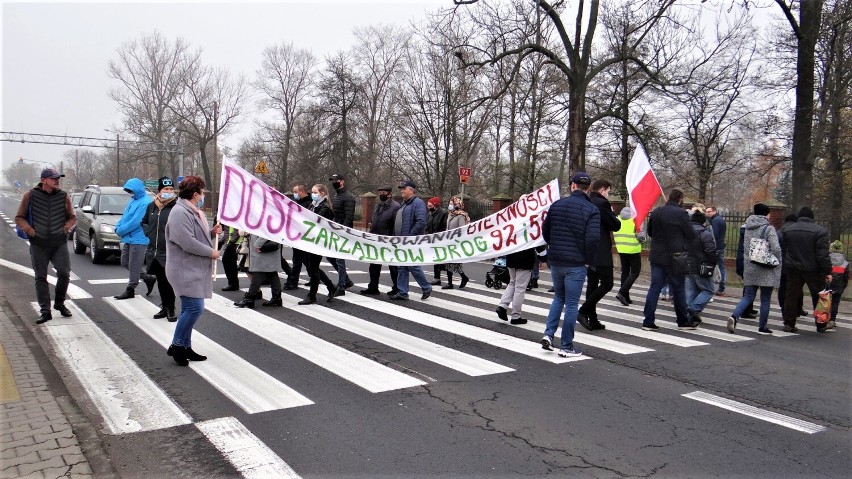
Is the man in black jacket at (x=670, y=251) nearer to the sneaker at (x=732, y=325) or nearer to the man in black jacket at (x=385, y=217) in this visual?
the sneaker at (x=732, y=325)

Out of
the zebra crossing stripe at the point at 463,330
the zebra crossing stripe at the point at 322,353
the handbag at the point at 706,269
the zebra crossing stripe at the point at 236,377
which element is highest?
the handbag at the point at 706,269

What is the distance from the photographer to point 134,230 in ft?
31.8

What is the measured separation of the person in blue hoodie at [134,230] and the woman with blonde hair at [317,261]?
247 centimetres

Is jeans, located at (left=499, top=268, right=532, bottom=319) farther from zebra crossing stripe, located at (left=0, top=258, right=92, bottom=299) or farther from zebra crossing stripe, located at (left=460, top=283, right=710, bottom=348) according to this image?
zebra crossing stripe, located at (left=0, top=258, right=92, bottom=299)

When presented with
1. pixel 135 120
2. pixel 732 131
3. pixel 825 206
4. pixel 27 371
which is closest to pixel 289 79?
pixel 135 120

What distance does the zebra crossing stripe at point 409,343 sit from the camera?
21.1ft

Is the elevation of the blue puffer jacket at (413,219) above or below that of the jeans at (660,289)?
above

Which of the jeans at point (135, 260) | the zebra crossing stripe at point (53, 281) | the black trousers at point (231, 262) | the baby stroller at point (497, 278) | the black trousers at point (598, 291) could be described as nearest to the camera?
the black trousers at point (598, 291)

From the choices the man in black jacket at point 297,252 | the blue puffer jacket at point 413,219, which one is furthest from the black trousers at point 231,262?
the blue puffer jacket at point 413,219

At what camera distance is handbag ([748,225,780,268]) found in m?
8.94

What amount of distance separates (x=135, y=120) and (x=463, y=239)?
6060 cm

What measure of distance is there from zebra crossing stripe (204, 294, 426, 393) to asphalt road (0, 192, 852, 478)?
0.11 feet

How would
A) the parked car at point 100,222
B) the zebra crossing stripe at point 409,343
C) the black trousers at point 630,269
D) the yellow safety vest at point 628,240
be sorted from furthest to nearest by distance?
the parked car at point 100,222 < the yellow safety vest at point 628,240 < the black trousers at point 630,269 < the zebra crossing stripe at point 409,343

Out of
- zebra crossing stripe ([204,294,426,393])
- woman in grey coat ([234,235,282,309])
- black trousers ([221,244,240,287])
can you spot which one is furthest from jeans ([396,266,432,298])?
black trousers ([221,244,240,287])
